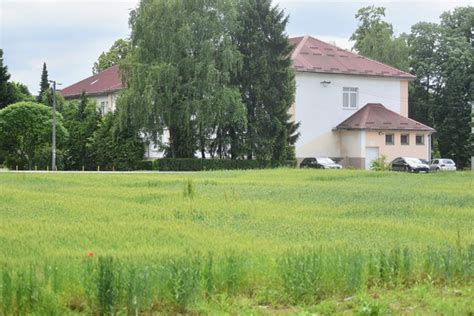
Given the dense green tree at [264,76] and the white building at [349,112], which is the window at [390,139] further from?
the dense green tree at [264,76]

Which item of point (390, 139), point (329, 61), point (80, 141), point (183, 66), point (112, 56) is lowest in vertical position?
point (80, 141)

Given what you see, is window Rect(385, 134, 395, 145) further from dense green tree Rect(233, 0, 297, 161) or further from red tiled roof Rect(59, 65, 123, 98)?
red tiled roof Rect(59, 65, 123, 98)

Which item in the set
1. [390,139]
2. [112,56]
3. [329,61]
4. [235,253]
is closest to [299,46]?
[329,61]

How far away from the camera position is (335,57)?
6875cm

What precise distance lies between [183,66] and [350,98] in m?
19.4

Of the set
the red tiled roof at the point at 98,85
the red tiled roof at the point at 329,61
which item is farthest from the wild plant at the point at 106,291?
the red tiled roof at the point at 98,85

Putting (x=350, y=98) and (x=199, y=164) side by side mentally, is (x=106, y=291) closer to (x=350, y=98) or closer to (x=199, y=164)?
(x=199, y=164)

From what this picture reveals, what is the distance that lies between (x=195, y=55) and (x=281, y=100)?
7.66 metres

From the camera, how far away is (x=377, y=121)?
2537 inches

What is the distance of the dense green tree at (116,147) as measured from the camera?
5972cm

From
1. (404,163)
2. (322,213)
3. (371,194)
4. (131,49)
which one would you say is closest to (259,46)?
(131,49)

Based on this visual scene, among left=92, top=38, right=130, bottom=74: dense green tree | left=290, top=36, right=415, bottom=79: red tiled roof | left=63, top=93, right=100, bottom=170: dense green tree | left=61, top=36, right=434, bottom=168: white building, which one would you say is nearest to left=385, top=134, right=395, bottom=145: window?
left=61, top=36, right=434, bottom=168: white building

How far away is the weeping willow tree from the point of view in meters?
52.9

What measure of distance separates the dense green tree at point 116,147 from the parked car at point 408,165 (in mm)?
20097
